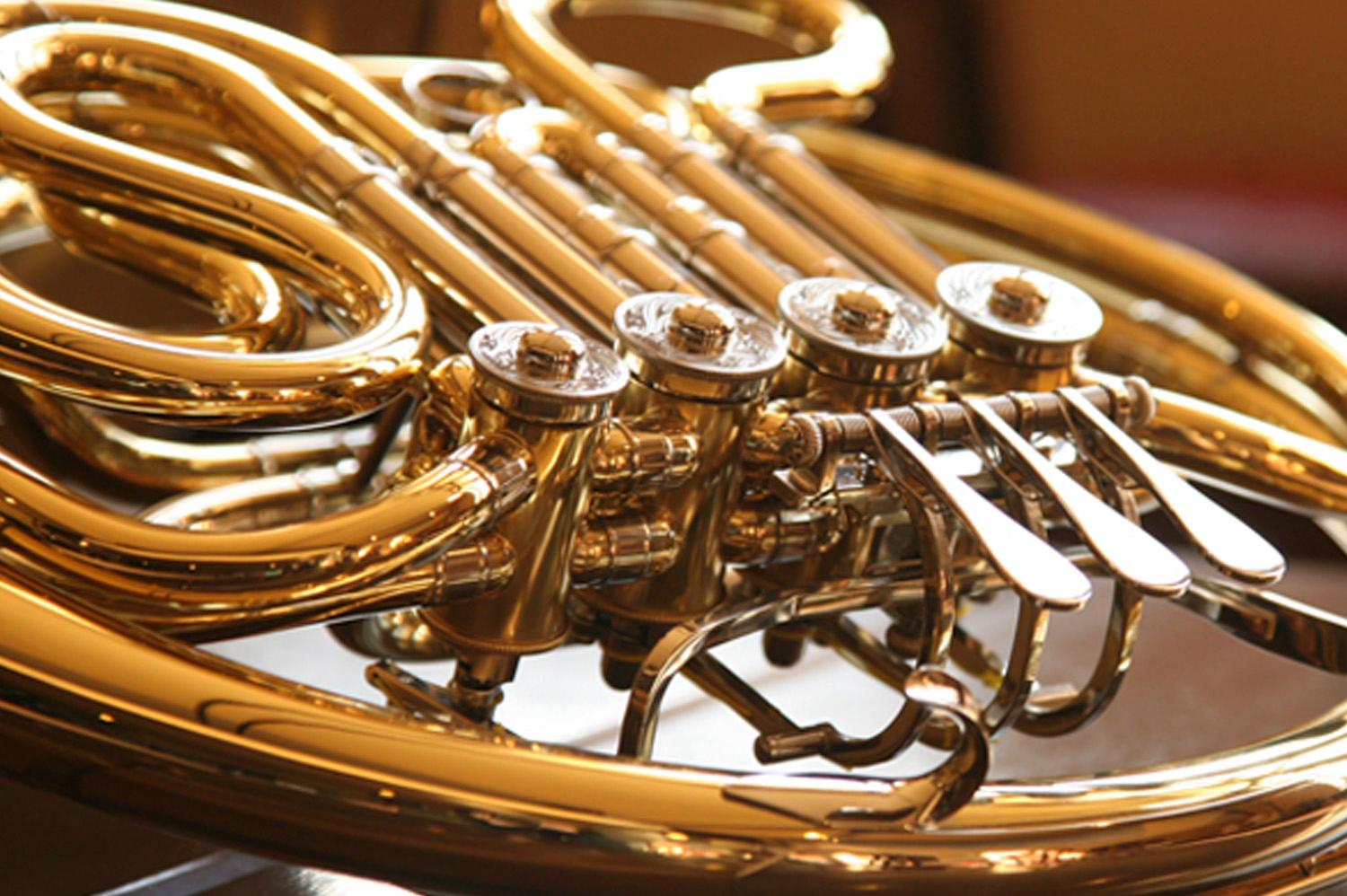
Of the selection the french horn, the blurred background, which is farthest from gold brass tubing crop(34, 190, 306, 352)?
the blurred background

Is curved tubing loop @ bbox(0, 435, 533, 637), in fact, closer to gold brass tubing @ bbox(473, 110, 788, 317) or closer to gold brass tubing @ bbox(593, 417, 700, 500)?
gold brass tubing @ bbox(593, 417, 700, 500)

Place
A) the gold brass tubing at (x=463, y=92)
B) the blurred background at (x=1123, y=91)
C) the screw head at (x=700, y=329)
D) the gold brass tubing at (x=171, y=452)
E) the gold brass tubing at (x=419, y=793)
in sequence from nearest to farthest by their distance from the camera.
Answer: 1. the gold brass tubing at (x=419, y=793)
2. the screw head at (x=700, y=329)
3. the gold brass tubing at (x=171, y=452)
4. the gold brass tubing at (x=463, y=92)
5. the blurred background at (x=1123, y=91)

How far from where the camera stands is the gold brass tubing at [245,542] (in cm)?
37

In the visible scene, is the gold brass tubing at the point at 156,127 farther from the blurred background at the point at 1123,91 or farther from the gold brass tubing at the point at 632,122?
the blurred background at the point at 1123,91

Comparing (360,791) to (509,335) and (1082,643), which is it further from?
(1082,643)

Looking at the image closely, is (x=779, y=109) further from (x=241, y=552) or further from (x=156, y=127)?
(x=241, y=552)

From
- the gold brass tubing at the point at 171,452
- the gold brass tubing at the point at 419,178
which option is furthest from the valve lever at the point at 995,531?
the gold brass tubing at the point at 171,452

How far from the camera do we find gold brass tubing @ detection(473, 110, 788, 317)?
1.71 feet

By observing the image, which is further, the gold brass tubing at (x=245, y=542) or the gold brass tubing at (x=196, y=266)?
the gold brass tubing at (x=196, y=266)

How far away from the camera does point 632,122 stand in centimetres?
61

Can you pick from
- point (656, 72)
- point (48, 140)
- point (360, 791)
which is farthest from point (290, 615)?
point (656, 72)

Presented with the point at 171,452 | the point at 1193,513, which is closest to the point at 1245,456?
the point at 1193,513

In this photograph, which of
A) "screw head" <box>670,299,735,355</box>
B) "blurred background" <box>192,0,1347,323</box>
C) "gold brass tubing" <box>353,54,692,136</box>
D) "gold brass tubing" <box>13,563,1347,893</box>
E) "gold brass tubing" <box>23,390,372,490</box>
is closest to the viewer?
"gold brass tubing" <box>13,563,1347,893</box>

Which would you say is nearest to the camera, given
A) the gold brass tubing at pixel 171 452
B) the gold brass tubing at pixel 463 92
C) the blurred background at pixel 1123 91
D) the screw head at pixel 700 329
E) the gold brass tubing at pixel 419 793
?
the gold brass tubing at pixel 419 793
